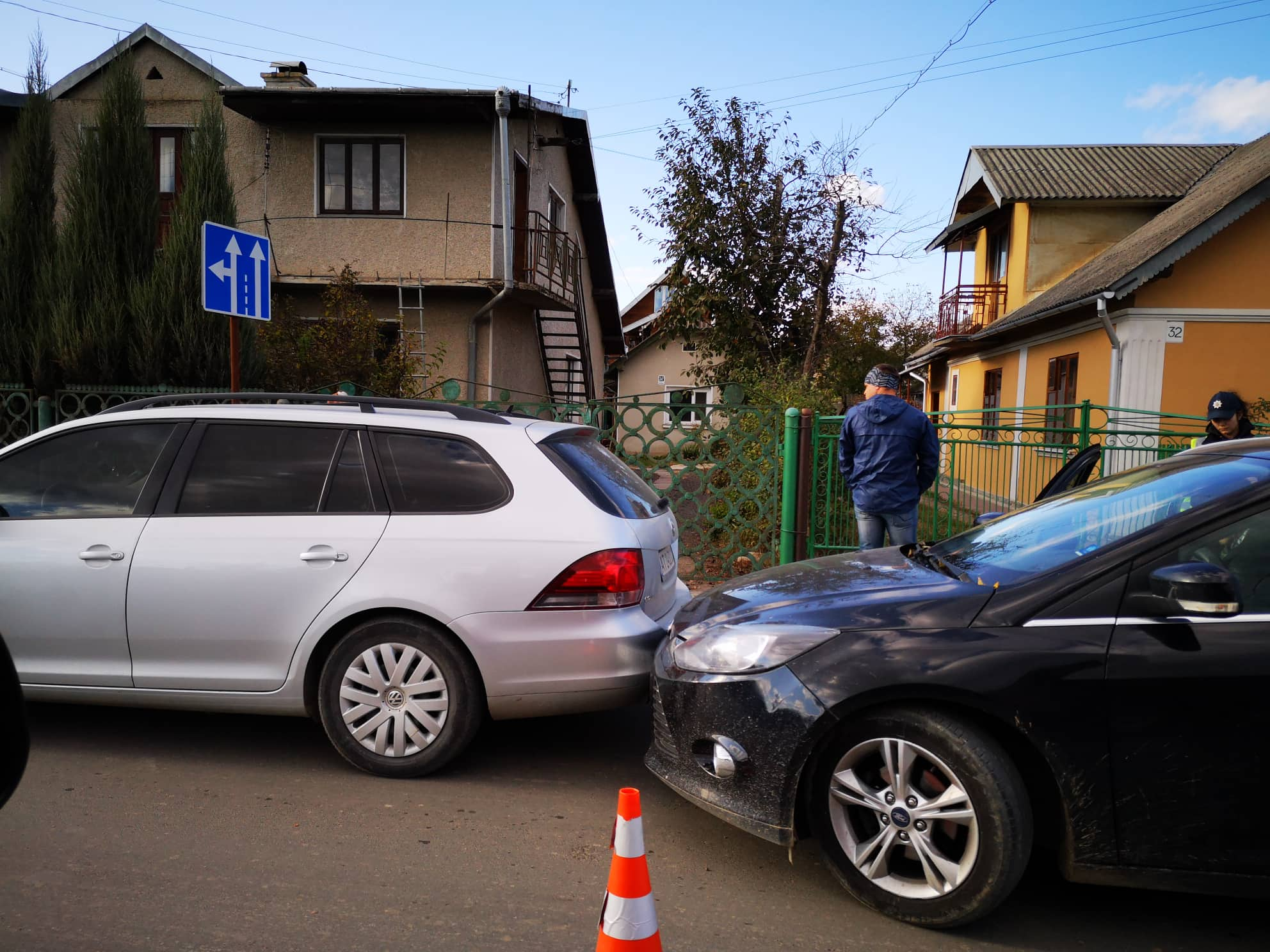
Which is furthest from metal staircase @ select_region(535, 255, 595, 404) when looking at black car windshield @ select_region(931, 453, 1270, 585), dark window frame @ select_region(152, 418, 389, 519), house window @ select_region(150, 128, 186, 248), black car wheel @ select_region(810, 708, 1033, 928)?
black car wheel @ select_region(810, 708, 1033, 928)

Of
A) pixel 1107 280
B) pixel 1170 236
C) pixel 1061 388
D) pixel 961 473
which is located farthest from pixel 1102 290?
pixel 961 473

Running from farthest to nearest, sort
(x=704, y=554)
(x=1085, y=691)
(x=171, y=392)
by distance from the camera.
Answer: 1. (x=171, y=392)
2. (x=704, y=554)
3. (x=1085, y=691)

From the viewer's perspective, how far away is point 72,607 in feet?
14.3

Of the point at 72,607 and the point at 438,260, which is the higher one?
the point at 438,260

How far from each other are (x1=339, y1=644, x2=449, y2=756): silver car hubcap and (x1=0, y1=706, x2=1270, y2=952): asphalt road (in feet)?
0.66

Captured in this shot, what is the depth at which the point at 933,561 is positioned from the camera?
3.96 m

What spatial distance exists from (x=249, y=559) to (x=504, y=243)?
1210 cm

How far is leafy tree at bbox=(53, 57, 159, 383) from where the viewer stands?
9.23m

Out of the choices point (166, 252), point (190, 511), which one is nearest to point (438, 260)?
point (166, 252)

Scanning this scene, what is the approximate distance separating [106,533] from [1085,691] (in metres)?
4.06

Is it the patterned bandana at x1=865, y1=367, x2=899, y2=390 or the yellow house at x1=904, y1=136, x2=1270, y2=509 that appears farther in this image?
the yellow house at x1=904, y1=136, x2=1270, y2=509

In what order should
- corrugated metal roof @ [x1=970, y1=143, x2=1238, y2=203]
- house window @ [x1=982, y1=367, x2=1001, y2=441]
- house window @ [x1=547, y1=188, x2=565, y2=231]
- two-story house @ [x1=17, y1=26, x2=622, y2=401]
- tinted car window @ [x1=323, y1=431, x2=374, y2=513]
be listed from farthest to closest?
house window @ [x1=982, y1=367, x2=1001, y2=441], corrugated metal roof @ [x1=970, y1=143, x2=1238, y2=203], house window @ [x1=547, y1=188, x2=565, y2=231], two-story house @ [x1=17, y1=26, x2=622, y2=401], tinted car window @ [x1=323, y1=431, x2=374, y2=513]

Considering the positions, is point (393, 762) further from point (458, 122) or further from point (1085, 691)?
point (458, 122)

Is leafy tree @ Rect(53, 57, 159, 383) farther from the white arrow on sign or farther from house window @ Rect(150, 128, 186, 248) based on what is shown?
house window @ Rect(150, 128, 186, 248)
